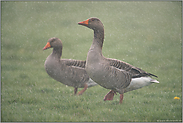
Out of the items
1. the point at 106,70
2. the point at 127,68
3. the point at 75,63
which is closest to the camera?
the point at 106,70

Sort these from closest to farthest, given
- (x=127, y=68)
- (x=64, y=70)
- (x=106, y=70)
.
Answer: (x=106, y=70)
(x=127, y=68)
(x=64, y=70)

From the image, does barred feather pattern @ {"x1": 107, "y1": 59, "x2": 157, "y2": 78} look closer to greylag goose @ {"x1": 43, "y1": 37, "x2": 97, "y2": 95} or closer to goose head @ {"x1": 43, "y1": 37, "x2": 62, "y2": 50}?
greylag goose @ {"x1": 43, "y1": 37, "x2": 97, "y2": 95}

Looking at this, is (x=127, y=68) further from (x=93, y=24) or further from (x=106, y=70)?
(x=93, y=24)

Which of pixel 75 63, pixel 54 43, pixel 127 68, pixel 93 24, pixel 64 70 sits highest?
pixel 93 24

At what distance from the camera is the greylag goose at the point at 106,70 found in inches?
263

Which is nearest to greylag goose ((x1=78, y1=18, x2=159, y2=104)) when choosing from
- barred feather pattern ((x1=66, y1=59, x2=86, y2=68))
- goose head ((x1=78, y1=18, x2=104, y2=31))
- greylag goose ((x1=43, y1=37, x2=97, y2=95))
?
goose head ((x1=78, y1=18, x2=104, y2=31))

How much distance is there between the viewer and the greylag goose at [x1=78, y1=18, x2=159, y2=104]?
667cm

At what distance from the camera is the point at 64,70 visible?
8219 mm

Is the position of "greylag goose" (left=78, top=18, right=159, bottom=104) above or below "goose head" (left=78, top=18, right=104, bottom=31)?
below

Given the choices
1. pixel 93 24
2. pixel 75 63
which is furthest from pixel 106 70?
pixel 75 63

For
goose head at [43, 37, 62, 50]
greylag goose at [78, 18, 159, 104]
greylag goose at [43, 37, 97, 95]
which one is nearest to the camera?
greylag goose at [78, 18, 159, 104]

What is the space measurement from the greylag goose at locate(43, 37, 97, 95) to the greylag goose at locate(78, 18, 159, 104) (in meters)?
1.58

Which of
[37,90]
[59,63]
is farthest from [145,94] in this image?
[37,90]

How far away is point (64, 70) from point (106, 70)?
2233mm
